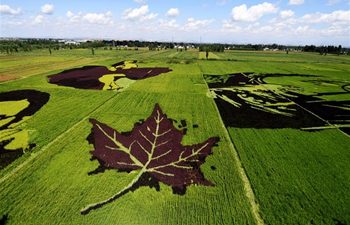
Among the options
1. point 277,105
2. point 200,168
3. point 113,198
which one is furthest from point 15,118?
point 277,105

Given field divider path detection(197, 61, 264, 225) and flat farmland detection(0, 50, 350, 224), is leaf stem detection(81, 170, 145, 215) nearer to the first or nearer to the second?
flat farmland detection(0, 50, 350, 224)

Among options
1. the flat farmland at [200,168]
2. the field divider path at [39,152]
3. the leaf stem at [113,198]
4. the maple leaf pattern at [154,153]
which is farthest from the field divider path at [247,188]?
the field divider path at [39,152]

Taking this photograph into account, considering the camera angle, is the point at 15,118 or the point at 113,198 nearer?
the point at 113,198

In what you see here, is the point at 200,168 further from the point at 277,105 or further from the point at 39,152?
the point at 277,105

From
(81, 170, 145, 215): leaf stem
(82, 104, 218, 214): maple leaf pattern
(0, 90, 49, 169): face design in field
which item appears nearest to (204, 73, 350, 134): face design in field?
(82, 104, 218, 214): maple leaf pattern

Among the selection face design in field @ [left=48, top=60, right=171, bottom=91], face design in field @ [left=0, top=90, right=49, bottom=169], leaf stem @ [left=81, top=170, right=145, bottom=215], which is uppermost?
face design in field @ [left=48, top=60, right=171, bottom=91]
